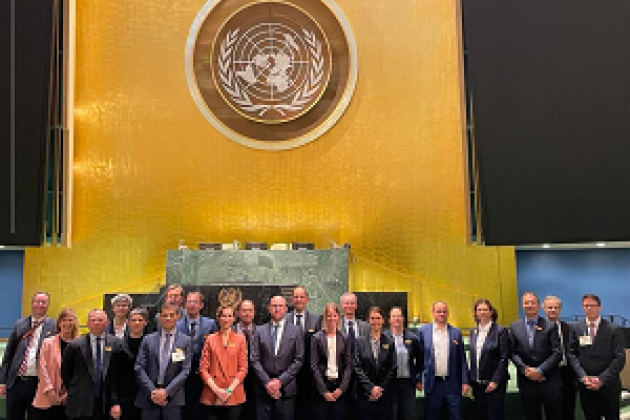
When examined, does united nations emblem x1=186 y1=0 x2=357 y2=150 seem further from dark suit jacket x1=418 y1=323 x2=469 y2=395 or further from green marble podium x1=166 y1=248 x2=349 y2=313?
dark suit jacket x1=418 y1=323 x2=469 y2=395

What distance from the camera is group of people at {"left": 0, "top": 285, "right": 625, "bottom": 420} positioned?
159 inches

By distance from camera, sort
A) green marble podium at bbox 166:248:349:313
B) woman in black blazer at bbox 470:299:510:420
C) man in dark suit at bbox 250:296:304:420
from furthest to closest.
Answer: green marble podium at bbox 166:248:349:313
woman in black blazer at bbox 470:299:510:420
man in dark suit at bbox 250:296:304:420

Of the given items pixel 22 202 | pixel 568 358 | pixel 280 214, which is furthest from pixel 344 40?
pixel 568 358

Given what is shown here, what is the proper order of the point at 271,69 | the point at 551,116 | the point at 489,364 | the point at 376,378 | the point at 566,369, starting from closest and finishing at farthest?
the point at 376,378, the point at 489,364, the point at 566,369, the point at 551,116, the point at 271,69

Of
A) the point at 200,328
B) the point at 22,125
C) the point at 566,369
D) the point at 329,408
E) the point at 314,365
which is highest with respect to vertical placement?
the point at 22,125

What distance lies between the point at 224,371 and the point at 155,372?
49 cm

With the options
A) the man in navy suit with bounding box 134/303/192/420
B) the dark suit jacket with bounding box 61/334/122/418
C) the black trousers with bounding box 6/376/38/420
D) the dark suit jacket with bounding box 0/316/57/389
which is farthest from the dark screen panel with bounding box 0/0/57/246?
the man in navy suit with bounding box 134/303/192/420

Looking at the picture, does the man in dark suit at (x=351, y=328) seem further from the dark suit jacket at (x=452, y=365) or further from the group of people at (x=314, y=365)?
the dark suit jacket at (x=452, y=365)

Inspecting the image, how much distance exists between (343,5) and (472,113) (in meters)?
2.68

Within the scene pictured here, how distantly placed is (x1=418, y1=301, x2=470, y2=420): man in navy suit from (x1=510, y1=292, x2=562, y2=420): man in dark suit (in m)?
0.44

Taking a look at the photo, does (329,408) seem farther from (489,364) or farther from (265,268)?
(265,268)

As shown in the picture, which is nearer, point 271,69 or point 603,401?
point 603,401

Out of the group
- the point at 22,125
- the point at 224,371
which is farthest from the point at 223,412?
the point at 22,125

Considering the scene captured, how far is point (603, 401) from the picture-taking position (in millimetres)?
4328
